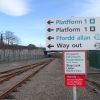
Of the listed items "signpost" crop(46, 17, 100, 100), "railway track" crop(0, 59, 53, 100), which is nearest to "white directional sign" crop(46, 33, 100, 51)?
"signpost" crop(46, 17, 100, 100)

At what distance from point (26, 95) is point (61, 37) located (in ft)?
20.2

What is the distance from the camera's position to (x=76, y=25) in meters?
11.0

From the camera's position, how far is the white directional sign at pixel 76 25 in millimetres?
10969

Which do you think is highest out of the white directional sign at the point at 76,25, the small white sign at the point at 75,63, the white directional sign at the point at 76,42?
the white directional sign at the point at 76,25

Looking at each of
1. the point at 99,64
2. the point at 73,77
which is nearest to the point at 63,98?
the point at 73,77

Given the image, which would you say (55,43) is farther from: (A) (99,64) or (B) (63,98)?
(A) (99,64)

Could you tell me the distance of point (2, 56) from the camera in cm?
7625

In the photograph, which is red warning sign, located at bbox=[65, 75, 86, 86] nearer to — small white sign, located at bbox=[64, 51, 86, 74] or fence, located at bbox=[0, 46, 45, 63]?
small white sign, located at bbox=[64, 51, 86, 74]

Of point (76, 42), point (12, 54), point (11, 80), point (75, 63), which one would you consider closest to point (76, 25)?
point (76, 42)

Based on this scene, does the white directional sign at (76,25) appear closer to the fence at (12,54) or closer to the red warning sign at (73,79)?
the red warning sign at (73,79)

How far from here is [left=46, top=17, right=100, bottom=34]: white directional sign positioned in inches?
432

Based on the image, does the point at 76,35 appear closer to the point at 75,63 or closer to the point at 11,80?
the point at 75,63

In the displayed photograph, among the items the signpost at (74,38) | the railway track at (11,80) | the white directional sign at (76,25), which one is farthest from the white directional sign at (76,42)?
the railway track at (11,80)

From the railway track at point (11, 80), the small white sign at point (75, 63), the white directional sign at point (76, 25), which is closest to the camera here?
Result: the small white sign at point (75, 63)
